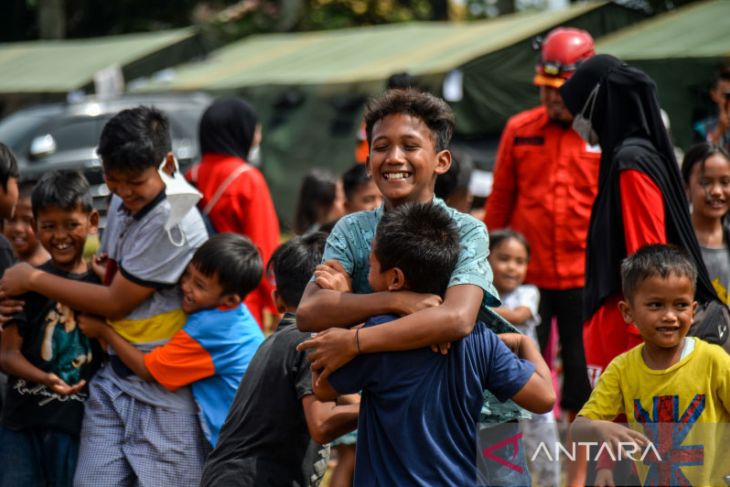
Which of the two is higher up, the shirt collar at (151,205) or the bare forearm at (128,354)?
the shirt collar at (151,205)

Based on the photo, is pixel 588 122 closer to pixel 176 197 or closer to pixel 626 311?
pixel 626 311

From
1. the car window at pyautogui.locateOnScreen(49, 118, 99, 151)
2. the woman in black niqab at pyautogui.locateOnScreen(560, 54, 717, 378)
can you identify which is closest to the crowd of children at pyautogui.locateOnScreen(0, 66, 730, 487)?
the woman in black niqab at pyautogui.locateOnScreen(560, 54, 717, 378)

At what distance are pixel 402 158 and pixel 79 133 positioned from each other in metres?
12.4

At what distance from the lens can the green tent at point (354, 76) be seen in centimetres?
1326

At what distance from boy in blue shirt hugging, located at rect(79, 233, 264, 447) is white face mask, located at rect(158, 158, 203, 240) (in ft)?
0.51

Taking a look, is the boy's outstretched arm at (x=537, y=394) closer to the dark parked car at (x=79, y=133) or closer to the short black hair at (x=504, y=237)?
the short black hair at (x=504, y=237)

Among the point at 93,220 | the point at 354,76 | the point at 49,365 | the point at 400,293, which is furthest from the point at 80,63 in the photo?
the point at 400,293

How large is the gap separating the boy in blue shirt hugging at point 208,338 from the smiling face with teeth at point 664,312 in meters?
1.52

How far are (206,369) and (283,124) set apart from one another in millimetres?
12176

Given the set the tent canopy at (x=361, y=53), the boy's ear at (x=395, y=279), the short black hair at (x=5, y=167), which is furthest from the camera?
the tent canopy at (x=361, y=53)

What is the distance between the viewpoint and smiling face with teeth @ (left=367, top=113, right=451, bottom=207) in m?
3.53

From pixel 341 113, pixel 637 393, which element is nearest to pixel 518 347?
pixel 637 393

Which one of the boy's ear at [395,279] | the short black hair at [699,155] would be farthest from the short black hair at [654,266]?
the short black hair at [699,155]

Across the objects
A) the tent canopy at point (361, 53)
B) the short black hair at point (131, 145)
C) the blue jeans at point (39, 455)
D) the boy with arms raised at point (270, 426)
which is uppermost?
the tent canopy at point (361, 53)
